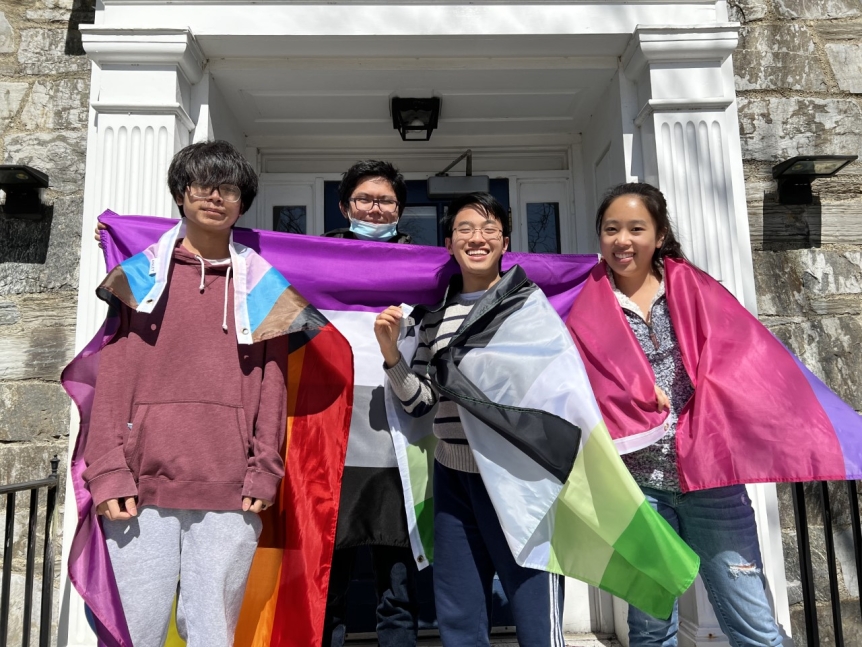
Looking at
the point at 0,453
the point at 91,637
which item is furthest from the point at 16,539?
the point at 91,637

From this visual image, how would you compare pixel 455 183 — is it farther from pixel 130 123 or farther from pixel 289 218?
pixel 130 123

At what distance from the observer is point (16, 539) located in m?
3.18

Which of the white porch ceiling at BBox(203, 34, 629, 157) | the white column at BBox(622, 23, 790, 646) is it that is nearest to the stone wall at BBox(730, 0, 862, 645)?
the white column at BBox(622, 23, 790, 646)

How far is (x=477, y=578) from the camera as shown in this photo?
2061mm

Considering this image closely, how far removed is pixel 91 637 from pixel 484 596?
1792 mm

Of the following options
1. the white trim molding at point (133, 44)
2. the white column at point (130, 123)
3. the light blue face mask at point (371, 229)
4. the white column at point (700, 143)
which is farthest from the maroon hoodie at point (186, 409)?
the white column at point (700, 143)

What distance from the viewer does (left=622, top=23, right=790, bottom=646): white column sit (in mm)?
3133

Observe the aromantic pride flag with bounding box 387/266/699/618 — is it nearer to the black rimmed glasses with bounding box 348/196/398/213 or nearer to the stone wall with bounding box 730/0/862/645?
the black rimmed glasses with bounding box 348/196/398/213

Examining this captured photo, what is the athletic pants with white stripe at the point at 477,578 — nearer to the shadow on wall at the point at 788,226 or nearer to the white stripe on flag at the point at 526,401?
the white stripe on flag at the point at 526,401

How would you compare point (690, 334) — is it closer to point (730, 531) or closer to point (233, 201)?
point (730, 531)

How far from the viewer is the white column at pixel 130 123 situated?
3.08 metres

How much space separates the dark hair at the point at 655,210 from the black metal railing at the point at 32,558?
2363 mm

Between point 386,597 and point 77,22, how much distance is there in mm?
3159

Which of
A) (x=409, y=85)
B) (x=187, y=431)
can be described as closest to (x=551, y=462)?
(x=187, y=431)
